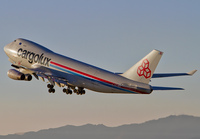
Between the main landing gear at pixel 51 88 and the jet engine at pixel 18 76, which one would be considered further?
the main landing gear at pixel 51 88

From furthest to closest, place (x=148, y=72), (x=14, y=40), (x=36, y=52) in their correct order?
(x=14, y=40)
(x=36, y=52)
(x=148, y=72)

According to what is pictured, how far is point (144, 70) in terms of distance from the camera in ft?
144

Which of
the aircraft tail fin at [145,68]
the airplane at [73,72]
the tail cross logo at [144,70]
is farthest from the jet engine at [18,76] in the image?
the tail cross logo at [144,70]

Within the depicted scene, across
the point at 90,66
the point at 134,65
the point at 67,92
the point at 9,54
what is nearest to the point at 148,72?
the point at 134,65

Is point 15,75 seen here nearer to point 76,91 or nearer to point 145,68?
point 76,91

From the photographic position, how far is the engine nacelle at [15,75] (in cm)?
5138

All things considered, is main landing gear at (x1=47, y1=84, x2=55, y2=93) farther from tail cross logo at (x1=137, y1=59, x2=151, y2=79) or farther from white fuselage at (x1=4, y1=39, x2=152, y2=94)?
tail cross logo at (x1=137, y1=59, x2=151, y2=79)

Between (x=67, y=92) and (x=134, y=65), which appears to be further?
(x=67, y=92)

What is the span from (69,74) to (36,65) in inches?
223

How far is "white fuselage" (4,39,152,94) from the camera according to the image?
45.6m

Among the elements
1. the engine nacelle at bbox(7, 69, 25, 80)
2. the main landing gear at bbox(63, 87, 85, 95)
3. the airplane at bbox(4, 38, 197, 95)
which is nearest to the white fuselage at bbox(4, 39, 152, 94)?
the airplane at bbox(4, 38, 197, 95)

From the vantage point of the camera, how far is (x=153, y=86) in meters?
45.1

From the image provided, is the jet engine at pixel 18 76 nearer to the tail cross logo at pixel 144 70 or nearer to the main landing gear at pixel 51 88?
the main landing gear at pixel 51 88

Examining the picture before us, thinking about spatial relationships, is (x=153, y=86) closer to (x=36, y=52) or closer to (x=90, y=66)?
(x=90, y=66)
